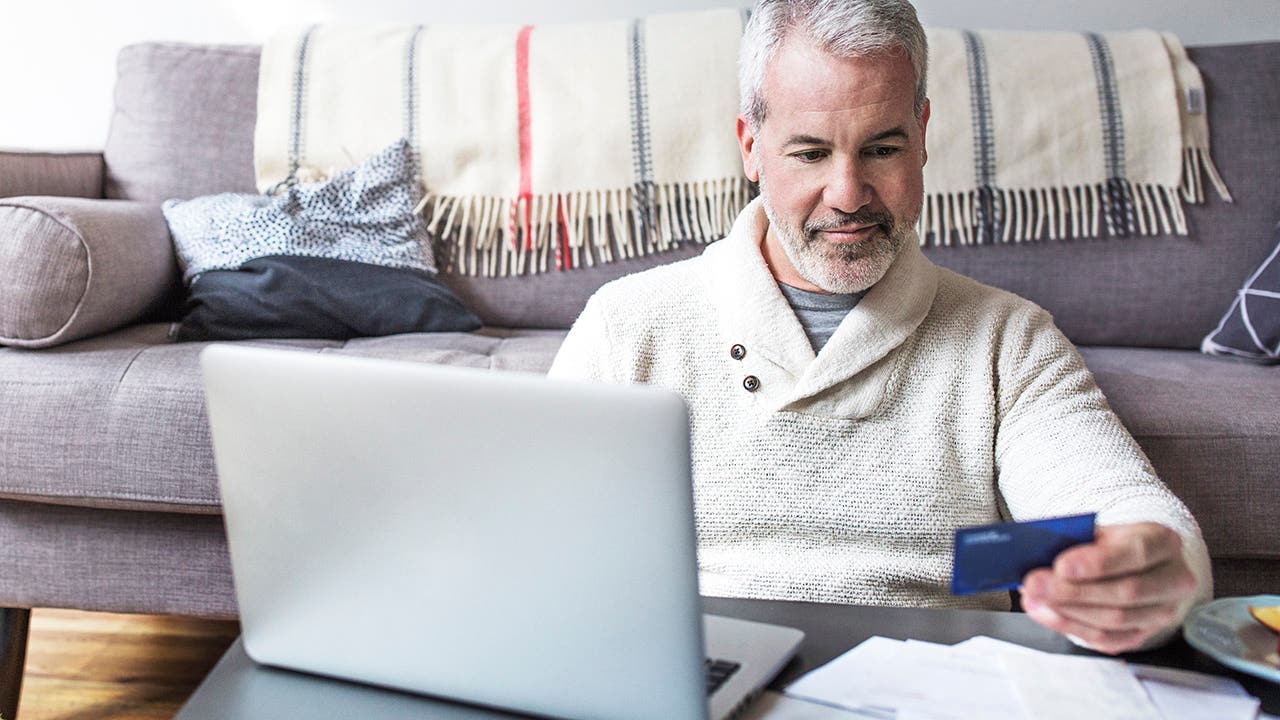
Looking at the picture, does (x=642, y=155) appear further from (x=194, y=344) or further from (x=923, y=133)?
(x=923, y=133)

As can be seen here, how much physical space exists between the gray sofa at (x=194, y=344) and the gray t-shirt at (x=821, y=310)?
52 cm

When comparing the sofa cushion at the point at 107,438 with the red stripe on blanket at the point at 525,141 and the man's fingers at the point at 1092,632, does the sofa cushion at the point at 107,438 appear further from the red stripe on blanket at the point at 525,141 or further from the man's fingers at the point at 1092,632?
the man's fingers at the point at 1092,632

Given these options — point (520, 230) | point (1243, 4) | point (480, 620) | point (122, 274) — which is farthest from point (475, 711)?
point (1243, 4)

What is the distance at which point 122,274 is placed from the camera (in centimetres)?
169

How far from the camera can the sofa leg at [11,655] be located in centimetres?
153

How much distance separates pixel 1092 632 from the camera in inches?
27.6

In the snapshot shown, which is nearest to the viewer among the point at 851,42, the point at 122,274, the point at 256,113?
the point at 851,42

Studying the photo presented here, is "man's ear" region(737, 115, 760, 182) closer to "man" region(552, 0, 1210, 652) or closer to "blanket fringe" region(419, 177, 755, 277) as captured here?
"man" region(552, 0, 1210, 652)

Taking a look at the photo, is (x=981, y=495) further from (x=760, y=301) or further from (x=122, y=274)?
(x=122, y=274)

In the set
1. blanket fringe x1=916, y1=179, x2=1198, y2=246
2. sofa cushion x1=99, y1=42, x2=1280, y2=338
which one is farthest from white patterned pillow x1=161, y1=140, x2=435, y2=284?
blanket fringe x1=916, y1=179, x2=1198, y2=246

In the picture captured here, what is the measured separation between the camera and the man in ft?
3.40

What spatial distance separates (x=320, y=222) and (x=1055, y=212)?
1.22m

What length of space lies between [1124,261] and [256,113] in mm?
1510

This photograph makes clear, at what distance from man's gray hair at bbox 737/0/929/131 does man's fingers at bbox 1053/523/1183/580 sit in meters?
0.50
